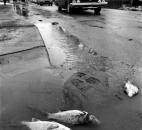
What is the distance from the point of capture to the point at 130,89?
3.79 metres

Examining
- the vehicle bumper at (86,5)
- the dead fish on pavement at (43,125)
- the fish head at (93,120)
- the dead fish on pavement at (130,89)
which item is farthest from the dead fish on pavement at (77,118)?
the vehicle bumper at (86,5)

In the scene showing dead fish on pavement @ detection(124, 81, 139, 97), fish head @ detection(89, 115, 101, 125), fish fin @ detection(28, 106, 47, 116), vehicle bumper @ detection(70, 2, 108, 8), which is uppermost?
vehicle bumper @ detection(70, 2, 108, 8)

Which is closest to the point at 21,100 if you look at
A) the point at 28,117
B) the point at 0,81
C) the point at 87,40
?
the point at 28,117

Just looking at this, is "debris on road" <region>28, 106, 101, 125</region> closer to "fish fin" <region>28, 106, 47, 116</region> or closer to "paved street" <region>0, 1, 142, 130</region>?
"paved street" <region>0, 1, 142, 130</region>

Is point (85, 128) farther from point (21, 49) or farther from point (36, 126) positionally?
point (21, 49)

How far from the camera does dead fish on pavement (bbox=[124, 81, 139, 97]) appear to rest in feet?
12.2

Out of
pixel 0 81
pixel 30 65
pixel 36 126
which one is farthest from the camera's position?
pixel 30 65

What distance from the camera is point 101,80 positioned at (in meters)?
4.32

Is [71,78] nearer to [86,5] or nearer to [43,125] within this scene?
[43,125]

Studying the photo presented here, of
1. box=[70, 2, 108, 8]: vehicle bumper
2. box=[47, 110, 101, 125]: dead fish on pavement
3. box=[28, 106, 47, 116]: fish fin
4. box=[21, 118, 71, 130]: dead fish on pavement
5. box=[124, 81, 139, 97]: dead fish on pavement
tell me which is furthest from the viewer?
box=[70, 2, 108, 8]: vehicle bumper

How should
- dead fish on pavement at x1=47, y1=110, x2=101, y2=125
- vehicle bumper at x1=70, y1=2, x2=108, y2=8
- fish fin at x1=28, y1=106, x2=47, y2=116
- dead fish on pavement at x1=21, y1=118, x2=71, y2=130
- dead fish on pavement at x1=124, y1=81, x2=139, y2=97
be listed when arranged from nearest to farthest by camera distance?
1. dead fish on pavement at x1=21, y1=118, x2=71, y2=130
2. dead fish on pavement at x1=47, y1=110, x2=101, y2=125
3. fish fin at x1=28, y1=106, x2=47, y2=116
4. dead fish on pavement at x1=124, y1=81, x2=139, y2=97
5. vehicle bumper at x1=70, y1=2, x2=108, y2=8

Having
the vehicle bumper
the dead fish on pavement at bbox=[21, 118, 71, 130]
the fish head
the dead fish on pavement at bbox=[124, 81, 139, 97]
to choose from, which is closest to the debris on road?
the fish head

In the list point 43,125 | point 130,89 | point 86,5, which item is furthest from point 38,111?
point 86,5

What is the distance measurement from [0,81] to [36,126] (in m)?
1.92
